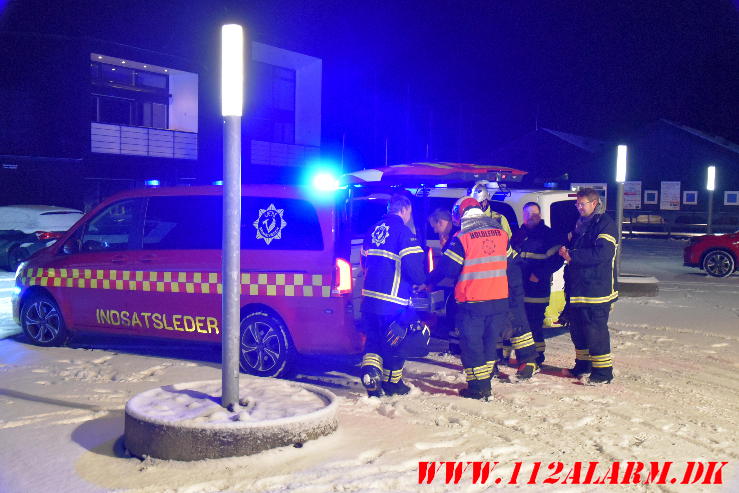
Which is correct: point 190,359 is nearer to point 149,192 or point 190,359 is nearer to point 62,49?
point 149,192

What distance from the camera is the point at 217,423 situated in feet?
16.1

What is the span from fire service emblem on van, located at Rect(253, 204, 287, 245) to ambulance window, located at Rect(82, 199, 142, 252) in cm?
156

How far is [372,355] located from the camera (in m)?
6.63

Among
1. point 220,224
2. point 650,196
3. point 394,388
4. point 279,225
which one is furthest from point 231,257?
point 650,196

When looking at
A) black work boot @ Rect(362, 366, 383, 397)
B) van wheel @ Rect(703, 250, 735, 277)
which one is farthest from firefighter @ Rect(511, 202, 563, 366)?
van wheel @ Rect(703, 250, 735, 277)

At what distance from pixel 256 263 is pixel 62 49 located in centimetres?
1755

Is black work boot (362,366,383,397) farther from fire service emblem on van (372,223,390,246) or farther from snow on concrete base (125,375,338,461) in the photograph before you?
fire service emblem on van (372,223,390,246)

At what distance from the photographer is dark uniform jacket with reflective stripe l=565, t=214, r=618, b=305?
716 centimetres

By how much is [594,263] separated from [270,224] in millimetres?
3051

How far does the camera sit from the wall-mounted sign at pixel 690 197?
4032 cm

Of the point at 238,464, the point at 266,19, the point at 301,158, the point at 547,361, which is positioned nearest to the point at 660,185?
the point at 301,158

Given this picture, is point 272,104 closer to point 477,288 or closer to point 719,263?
point 719,263

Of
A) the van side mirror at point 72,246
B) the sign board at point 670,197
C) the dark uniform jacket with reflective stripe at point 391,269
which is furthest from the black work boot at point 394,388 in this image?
the sign board at point 670,197

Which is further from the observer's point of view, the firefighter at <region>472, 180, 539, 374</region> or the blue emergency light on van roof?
the firefighter at <region>472, 180, 539, 374</region>
